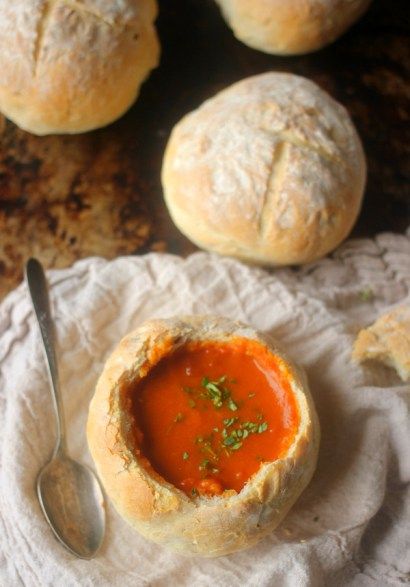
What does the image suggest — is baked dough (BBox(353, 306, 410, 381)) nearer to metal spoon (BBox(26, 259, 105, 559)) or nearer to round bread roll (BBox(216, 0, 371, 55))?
metal spoon (BBox(26, 259, 105, 559))

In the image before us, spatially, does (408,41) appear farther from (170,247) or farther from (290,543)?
(290,543)

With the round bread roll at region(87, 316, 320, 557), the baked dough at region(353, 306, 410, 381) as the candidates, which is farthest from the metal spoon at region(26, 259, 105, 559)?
the baked dough at region(353, 306, 410, 381)

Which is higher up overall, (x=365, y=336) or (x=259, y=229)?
(x=259, y=229)

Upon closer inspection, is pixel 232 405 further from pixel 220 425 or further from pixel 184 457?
pixel 184 457

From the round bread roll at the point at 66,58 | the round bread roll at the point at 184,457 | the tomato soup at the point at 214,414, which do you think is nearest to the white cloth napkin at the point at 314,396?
the round bread roll at the point at 184,457

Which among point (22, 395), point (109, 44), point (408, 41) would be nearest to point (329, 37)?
point (408, 41)

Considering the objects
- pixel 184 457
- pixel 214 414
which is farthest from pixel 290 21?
pixel 184 457
